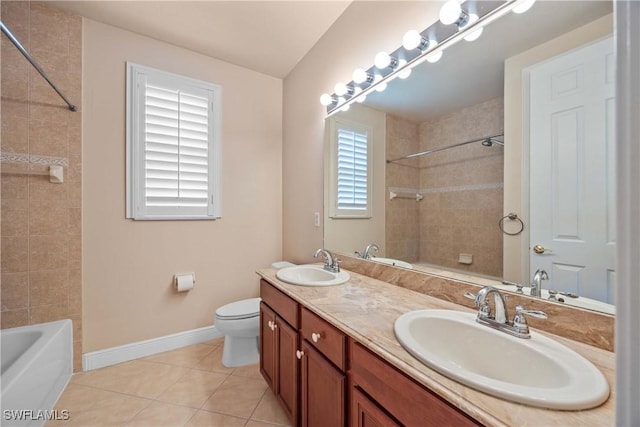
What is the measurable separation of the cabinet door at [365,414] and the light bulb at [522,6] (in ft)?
4.73

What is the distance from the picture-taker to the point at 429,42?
4.05 ft

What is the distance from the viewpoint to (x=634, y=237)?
0.28m

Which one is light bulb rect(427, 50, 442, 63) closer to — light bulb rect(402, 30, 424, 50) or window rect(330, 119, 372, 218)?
light bulb rect(402, 30, 424, 50)

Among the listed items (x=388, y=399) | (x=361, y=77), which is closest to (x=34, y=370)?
(x=388, y=399)

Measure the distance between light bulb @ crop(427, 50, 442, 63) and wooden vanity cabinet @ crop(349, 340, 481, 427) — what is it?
1308 mm

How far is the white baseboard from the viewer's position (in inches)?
75.0

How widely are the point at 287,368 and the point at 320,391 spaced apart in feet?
1.09

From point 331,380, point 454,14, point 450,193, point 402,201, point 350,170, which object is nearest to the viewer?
point 331,380

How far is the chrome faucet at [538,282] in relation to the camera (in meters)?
0.90

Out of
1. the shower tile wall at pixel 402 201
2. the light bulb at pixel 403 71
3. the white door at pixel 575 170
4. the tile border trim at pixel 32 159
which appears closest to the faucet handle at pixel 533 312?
the white door at pixel 575 170

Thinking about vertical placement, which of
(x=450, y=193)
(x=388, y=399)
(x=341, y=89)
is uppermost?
(x=341, y=89)

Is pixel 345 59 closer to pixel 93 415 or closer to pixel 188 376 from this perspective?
pixel 188 376

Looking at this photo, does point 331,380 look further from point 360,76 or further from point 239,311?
point 360,76

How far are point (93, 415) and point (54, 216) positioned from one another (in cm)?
129
